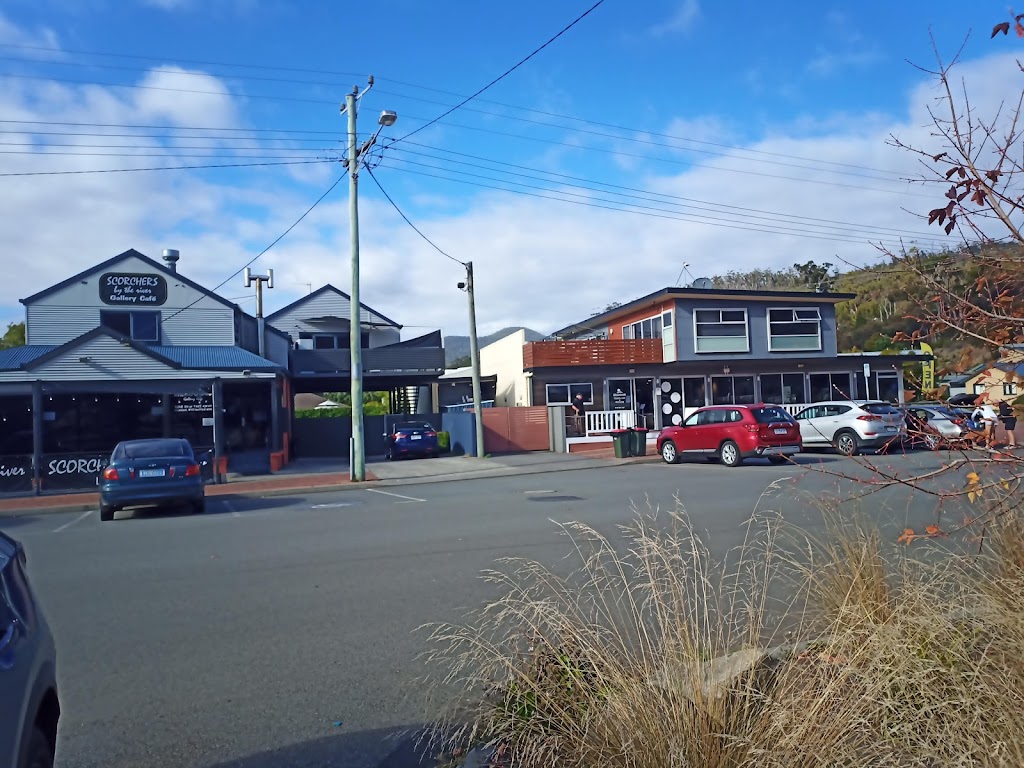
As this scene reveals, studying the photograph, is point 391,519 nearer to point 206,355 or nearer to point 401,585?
point 401,585

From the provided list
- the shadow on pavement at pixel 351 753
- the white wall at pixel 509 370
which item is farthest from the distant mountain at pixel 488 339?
the shadow on pavement at pixel 351 753

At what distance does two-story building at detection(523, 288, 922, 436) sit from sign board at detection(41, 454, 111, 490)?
16339 millimetres

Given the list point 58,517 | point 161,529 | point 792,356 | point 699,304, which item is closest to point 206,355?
point 58,517

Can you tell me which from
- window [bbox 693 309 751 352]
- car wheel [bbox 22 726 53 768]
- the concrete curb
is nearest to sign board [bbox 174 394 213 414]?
the concrete curb

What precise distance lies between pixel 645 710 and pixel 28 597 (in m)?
2.64

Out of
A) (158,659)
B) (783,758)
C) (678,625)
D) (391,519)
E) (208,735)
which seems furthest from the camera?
(391,519)

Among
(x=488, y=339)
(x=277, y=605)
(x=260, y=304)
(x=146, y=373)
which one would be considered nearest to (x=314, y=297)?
(x=260, y=304)

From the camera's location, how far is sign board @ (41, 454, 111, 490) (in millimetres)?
22047

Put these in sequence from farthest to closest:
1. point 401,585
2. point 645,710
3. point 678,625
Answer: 1. point 401,585
2. point 678,625
3. point 645,710

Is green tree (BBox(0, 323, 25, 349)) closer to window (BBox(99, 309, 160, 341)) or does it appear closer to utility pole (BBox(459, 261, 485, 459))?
window (BBox(99, 309, 160, 341))

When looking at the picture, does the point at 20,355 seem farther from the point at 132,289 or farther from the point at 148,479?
the point at 148,479

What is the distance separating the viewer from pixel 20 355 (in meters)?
27.1

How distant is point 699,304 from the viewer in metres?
35.4

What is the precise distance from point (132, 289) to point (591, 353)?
17.2m
